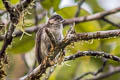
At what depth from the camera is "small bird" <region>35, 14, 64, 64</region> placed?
3.04m

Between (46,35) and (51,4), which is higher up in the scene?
(51,4)

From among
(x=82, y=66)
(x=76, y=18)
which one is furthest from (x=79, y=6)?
(x=82, y=66)

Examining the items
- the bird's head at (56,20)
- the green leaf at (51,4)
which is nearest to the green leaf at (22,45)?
the green leaf at (51,4)

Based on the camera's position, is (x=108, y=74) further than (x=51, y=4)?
Yes

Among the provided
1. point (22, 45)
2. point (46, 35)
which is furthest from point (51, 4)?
point (46, 35)

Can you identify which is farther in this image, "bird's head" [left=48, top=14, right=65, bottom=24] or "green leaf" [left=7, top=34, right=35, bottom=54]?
"green leaf" [left=7, top=34, right=35, bottom=54]

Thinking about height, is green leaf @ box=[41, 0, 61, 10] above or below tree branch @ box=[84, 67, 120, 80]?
above

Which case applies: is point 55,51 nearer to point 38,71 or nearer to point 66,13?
point 38,71

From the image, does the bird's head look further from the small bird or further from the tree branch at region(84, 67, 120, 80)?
the tree branch at region(84, 67, 120, 80)

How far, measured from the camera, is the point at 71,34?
→ 2.53 metres

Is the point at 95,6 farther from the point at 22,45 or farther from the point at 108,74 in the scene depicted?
the point at 22,45

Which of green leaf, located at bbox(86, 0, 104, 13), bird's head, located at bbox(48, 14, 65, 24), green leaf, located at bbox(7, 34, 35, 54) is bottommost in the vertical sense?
green leaf, located at bbox(7, 34, 35, 54)

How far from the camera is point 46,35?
124 inches

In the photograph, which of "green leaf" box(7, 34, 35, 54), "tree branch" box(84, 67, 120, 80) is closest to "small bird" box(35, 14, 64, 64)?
"green leaf" box(7, 34, 35, 54)
